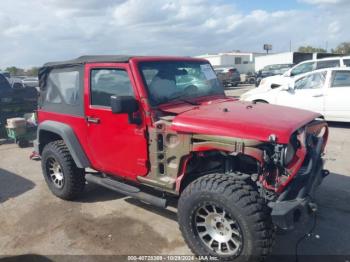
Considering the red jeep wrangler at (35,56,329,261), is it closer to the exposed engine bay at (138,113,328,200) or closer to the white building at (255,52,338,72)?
the exposed engine bay at (138,113,328,200)

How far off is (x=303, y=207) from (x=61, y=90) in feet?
11.5

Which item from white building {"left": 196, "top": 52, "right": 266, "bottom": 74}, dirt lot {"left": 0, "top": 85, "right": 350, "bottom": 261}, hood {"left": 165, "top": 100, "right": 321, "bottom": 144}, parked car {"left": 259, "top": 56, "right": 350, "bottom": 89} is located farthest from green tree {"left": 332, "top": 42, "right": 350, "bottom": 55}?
hood {"left": 165, "top": 100, "right": 321, "bottom": 144}

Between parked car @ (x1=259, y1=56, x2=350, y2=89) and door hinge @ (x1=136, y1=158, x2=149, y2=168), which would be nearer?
door hinge @ (x1=136, y1=158, x2=149, y2=168)

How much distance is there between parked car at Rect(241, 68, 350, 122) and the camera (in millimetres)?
9039

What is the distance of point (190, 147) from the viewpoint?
3467mm

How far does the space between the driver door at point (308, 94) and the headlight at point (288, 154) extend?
6.67 m

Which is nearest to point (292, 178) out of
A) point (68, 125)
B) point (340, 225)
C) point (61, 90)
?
point (340, 225)

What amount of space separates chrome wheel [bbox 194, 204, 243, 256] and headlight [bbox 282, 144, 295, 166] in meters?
0.69

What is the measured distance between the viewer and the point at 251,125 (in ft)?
10.5

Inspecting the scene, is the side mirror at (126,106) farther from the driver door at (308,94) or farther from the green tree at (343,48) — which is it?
the green tree at (343,48)

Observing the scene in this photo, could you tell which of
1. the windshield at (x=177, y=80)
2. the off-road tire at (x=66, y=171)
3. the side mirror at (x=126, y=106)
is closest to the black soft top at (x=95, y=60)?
the windshield at (x=177, y=80)

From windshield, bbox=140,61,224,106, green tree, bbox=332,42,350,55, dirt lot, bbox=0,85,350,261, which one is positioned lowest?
dirt lot, bbox=0,85,350,261

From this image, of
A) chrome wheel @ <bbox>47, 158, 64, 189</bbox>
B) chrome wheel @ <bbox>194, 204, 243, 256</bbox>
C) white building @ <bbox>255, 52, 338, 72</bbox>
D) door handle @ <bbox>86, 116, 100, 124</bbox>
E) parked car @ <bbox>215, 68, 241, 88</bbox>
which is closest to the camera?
chrome wheel @ <bbox>194, 204, 243, 256</bbox>

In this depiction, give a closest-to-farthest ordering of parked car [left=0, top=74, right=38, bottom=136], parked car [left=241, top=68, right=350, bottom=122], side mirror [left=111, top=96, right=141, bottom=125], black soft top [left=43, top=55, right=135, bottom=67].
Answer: side mirror [left=111, top=96, right=141, bottom=125]
black soft top [left=43, top=55, right=135, bottom=67]
parked car [left=241, top=68, right=350, bottom=122]
parked car [left=0, top=74, right=38, bottom=136]
